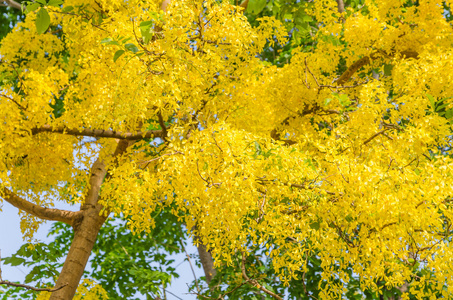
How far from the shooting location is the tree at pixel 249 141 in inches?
143

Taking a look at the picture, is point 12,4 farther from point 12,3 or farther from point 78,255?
point 78,255

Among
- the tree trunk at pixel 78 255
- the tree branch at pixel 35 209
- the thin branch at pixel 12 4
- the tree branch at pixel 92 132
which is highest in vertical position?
the thin branch at pixel 12 4

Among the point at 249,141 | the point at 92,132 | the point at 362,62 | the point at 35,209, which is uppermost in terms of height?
the point at 362,62

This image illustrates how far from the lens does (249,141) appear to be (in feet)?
12.5

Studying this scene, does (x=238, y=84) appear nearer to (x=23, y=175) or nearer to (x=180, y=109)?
(x=180, y=109)

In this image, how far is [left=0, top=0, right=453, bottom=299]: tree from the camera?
3.64 metres

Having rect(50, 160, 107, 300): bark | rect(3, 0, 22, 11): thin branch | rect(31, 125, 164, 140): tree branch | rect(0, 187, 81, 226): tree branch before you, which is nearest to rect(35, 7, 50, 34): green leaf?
rect(31, 125, 164, 140): tree branch

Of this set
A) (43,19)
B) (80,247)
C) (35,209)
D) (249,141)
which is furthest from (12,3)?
(249,141)

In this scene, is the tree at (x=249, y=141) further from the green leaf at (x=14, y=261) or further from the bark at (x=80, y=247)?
the green leaf at (x=14, y=261)

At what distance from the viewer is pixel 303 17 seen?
505cm

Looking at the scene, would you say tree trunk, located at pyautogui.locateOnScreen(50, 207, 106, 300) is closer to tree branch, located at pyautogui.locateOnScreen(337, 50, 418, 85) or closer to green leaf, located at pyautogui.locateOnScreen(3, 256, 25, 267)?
green leaf, located at pyautogui.locateOnScreen(3, 256, 25, 267)

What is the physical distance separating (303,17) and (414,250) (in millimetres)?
→ 2477

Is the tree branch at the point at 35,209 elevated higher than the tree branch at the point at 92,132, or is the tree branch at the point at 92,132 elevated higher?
the tree branch at the point at 92,132

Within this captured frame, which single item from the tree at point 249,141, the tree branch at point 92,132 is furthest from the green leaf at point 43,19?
the tree branch at point 92,132
